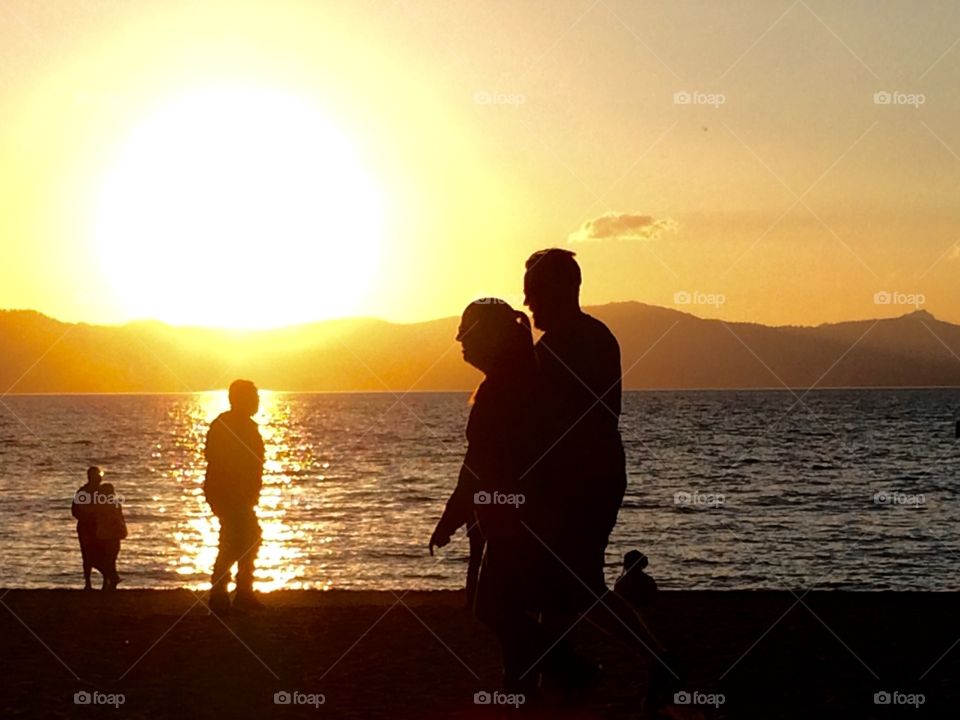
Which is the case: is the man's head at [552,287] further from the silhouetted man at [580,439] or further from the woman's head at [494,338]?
the woman's head at [494,338]

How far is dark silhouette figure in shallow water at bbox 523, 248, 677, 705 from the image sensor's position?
251 inches

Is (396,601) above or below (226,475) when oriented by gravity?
below

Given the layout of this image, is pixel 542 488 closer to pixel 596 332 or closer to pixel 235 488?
pixel 596 332

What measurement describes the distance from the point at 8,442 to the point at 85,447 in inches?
467

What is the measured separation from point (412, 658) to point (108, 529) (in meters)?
8.98

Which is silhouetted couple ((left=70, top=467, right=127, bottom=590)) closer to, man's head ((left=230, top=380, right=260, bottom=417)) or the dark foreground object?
the dark foreground object

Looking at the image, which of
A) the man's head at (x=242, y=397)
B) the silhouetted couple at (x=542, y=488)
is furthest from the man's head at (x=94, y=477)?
the silhouetted couple at (x=542, y=488)

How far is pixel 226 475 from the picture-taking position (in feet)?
40.1

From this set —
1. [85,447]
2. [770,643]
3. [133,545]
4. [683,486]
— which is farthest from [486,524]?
[85,447]

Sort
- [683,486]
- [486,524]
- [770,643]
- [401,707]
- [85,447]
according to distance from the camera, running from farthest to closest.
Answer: [85,447] < [683,486] < [770,643] < [401,707] < [486,524]

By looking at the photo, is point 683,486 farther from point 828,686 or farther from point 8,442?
point 8,442

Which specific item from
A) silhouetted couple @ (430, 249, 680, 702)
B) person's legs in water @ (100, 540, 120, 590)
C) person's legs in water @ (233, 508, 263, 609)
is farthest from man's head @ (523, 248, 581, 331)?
person's legs in water @ (100, 540, 120, 590)

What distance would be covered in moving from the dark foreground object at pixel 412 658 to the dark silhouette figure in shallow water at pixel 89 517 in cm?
440

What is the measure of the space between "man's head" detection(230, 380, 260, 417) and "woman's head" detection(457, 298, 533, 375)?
624 cm
